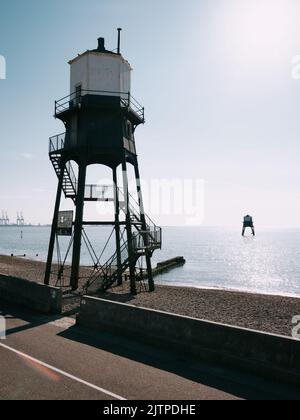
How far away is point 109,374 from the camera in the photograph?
8.59m

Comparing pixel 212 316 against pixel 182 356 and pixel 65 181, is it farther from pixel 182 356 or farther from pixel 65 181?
pixel 65 181

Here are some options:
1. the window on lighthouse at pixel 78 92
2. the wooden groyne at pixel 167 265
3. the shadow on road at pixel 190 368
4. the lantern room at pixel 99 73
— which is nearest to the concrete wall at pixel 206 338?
the shadow on road at pixel 190 368

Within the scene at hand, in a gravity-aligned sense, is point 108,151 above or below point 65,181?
above

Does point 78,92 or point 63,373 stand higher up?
point 78,92

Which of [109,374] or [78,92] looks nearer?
[109,374]

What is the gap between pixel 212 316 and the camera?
17.2 metres

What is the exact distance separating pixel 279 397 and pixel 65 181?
732 inches

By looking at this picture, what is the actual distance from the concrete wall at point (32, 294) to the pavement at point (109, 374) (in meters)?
3.22

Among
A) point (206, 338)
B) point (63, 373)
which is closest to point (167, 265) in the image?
point (206, 338)

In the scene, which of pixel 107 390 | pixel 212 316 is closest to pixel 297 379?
pixel 107 390

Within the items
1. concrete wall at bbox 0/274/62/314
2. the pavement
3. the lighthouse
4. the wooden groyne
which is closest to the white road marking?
the pavement

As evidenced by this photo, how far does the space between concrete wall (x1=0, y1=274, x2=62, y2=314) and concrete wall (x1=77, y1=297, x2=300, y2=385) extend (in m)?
2.48

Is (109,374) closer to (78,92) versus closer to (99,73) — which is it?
(78,92)

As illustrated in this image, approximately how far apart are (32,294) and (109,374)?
862 cm
